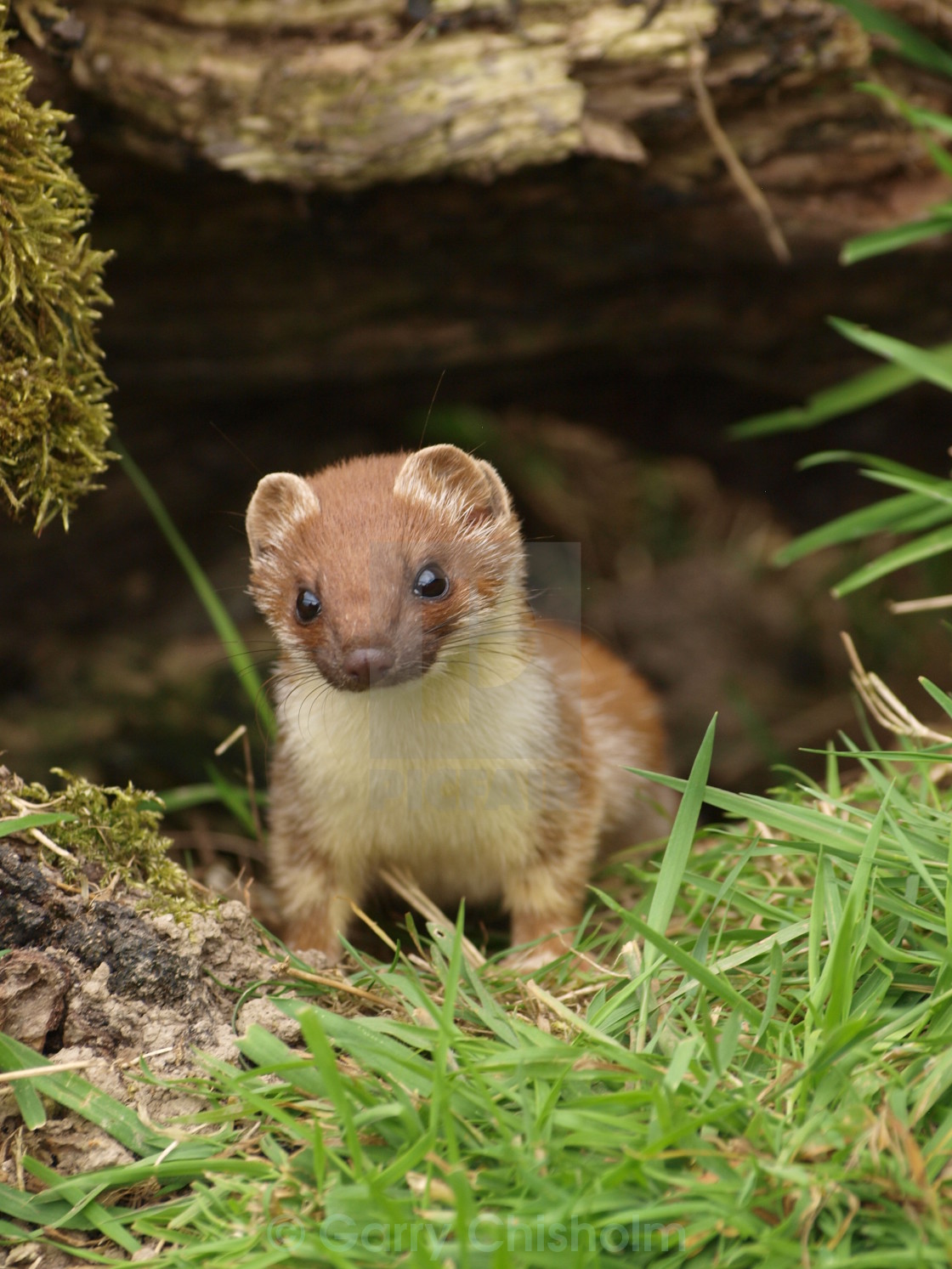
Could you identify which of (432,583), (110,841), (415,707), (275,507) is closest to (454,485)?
(432,583)

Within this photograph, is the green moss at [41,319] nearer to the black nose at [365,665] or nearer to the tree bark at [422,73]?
the tree bark at [422,73]

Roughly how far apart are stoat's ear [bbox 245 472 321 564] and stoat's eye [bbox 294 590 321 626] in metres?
0.28

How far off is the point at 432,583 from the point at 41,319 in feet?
4.89

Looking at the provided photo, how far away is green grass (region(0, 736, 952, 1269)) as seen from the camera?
7.32 feet

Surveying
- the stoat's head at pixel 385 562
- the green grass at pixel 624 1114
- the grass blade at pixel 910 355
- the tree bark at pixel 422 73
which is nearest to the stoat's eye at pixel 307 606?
the stoat's head at pixel 385 562

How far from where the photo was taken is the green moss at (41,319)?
3.50 metres

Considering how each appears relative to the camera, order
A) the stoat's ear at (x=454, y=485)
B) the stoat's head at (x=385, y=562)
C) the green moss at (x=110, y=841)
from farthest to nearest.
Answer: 1. the stoat's ear at (x=454, y=485)
2. the stoat's head at (x=385, y=562)
3. the green moss at (x=110, y=841)

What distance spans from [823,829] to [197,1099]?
1.76 m

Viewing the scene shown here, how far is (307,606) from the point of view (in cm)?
355

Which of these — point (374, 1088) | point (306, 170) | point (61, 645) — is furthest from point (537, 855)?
point (61, 645)

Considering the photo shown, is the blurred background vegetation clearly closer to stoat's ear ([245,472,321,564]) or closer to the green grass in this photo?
stoat's ear ([245,472,321,564])

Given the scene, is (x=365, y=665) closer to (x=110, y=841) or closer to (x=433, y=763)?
(x=433, y=763)

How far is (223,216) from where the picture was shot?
4883 mm

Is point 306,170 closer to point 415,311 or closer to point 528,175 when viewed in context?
point 528,175
